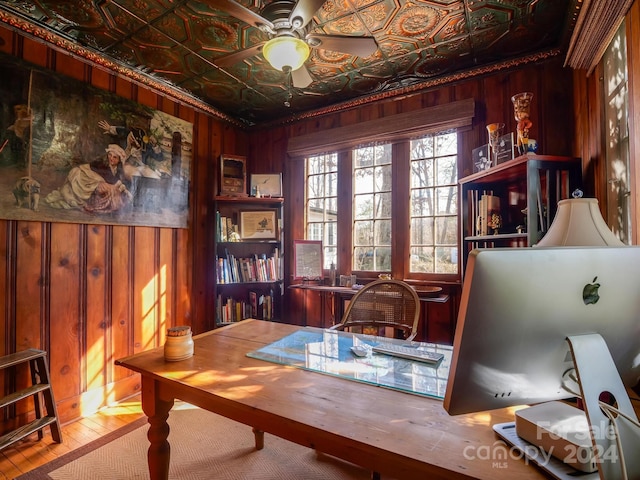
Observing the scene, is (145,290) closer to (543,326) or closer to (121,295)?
(121,295)

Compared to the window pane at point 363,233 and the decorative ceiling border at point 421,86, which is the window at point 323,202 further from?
the decorative ceiling border at point 421,86

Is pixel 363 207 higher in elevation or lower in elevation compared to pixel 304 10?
lower

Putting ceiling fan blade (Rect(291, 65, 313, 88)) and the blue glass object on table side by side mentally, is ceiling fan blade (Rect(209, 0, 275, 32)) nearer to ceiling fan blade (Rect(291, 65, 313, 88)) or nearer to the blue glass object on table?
ceiling fan blade (Rect(291, 65, 313, 88))

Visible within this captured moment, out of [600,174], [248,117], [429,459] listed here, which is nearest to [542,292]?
[429,459]

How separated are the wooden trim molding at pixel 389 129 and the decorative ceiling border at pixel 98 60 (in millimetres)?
1050

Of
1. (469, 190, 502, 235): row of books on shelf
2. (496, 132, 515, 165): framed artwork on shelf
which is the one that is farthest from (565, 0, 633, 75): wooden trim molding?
(469, 190, 502, 235): row of books on shelf

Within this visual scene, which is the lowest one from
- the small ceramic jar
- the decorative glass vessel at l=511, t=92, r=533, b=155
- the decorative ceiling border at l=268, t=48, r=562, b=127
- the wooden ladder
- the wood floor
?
the wood floor

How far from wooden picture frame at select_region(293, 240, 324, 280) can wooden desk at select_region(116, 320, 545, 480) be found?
1.95 m

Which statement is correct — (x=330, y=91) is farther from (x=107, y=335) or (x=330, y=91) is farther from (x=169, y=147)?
(x=107, y=335)

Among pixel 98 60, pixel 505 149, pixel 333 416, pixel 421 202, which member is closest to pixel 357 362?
pixel 333 416

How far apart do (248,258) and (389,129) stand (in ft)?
6.55

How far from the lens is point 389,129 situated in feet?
10.3

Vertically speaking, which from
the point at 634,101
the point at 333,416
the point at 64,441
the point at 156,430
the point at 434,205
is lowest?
the point at 64,441

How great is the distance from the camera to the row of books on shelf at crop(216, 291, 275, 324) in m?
3.48
